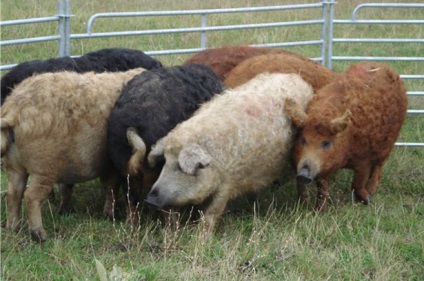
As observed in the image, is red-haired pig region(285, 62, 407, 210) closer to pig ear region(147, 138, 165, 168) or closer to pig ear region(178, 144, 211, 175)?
pig ear region(178, 144, 211, 175)

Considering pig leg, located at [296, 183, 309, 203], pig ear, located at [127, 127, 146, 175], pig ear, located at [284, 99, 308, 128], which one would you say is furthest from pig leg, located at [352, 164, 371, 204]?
pig ear, located at [127, 127, 146, 175]

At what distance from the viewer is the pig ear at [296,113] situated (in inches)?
306

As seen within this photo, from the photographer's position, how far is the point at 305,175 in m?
7.71

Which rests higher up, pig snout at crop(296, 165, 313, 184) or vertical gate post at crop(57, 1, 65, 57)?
vertical gate post at crop(57, 1, 65, 57)

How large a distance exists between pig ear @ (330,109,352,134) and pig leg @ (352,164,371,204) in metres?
0.70

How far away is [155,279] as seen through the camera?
6.08 metres

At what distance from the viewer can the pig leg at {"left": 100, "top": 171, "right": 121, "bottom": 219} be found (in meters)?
7.81

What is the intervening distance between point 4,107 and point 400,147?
16.9 feet

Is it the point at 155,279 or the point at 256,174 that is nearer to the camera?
the point at 155,279

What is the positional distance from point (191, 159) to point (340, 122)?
150 centimetres

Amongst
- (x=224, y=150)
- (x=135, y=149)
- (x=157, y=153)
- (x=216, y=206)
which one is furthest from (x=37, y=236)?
(x=224, y=150)

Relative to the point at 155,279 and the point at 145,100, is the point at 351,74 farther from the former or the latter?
the point at 155,279

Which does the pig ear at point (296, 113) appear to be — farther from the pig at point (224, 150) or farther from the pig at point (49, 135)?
the pig at point (49, 135)

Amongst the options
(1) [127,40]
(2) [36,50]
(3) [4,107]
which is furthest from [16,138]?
(1) [127,40]
